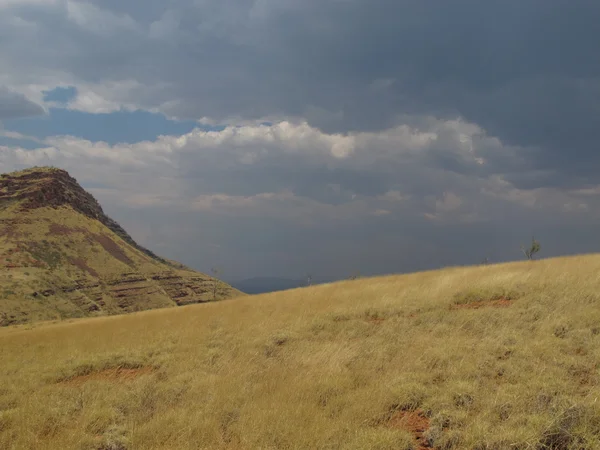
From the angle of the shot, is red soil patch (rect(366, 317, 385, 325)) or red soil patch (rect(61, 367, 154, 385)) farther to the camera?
red soil patch (rect(366, 317, 385, 325))

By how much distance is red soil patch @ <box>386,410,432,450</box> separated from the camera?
6.19m

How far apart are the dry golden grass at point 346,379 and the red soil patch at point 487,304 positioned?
252 mm

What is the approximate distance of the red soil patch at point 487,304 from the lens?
42.9 ft

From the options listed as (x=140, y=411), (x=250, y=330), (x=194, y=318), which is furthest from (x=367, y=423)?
(x=194, y=318)

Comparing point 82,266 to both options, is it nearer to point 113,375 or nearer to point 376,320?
point 113,375

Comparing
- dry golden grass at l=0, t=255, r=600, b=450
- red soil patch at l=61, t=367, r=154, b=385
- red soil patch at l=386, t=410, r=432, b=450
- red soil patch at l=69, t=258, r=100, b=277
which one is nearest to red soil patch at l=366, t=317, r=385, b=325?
dry golden grass at l=0, t=255, r=600, b=450

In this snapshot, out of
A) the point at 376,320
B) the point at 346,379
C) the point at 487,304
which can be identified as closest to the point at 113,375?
the point at 346,379

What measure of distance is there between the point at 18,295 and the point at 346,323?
155 meters

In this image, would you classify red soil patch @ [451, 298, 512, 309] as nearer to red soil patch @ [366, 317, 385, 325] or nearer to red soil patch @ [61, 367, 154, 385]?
red soil patch @ [366, 317, 385, 325]

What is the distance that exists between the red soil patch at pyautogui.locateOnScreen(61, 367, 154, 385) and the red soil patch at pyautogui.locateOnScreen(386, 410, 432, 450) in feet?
24.7

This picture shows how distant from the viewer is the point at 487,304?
530 inches

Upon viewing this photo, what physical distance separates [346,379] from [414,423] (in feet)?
6.03

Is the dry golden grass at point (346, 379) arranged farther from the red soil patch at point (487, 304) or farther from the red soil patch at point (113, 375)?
the red soil patch at point (487, 304)

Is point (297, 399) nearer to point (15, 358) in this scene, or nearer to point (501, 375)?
point (501, 375)
